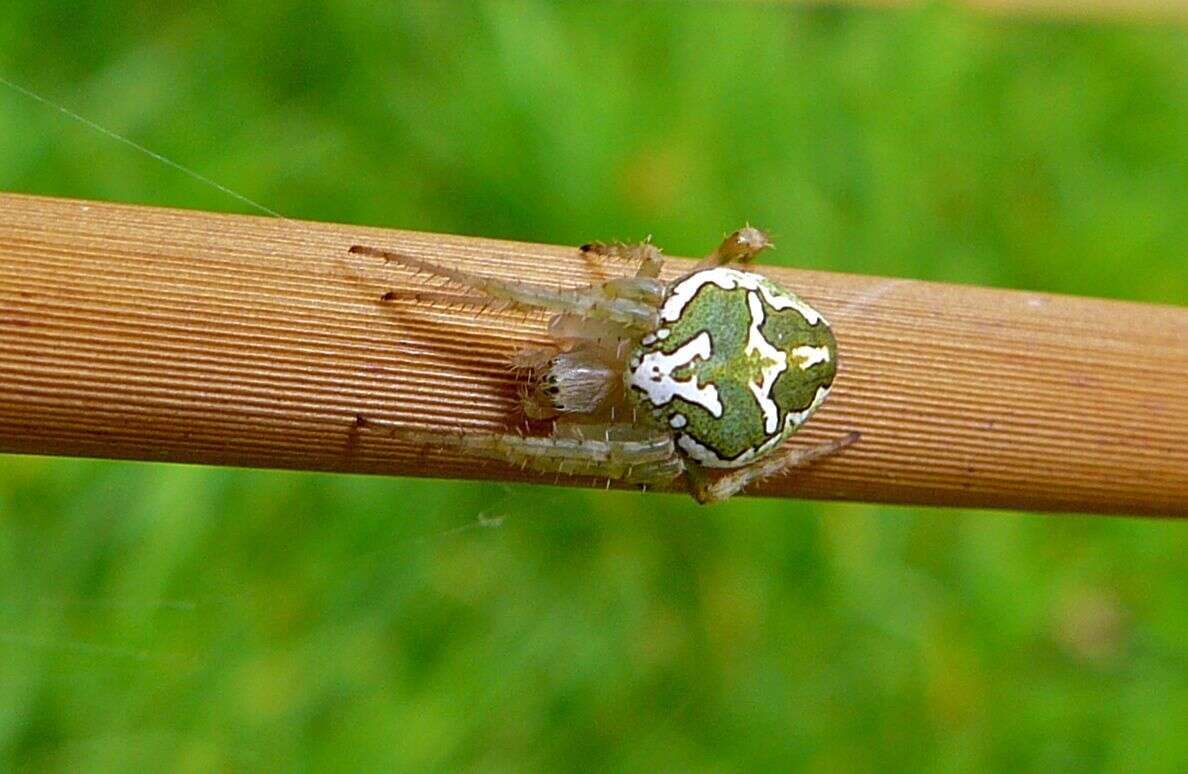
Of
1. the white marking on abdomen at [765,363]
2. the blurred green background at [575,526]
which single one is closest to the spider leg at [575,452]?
the white marking on abdomen at [765,363]

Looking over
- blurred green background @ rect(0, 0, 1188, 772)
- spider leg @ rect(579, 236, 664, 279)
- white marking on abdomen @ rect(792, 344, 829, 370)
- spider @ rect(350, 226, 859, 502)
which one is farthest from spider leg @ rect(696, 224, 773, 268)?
blurred green background @ rect(0, 0, 1188, 772)

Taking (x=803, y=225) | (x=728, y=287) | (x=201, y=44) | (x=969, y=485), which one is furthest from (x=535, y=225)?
(x=969, y=485)

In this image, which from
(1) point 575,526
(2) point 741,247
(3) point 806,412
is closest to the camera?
(3) point 806,412

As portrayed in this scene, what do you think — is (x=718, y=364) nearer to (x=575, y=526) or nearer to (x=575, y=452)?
(x=575, y=452)

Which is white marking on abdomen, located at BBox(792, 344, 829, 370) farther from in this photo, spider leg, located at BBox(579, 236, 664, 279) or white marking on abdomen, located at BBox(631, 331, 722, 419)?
spider leg, located at BBox(579, 236, 664, 279)

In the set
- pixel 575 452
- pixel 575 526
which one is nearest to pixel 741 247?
pixel 575 452

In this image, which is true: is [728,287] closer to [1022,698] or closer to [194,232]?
[194,232]
